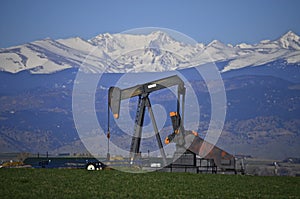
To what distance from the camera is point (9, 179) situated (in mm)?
38969

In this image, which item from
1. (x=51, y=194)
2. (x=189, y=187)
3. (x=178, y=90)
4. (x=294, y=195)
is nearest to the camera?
(x=51, y=194)

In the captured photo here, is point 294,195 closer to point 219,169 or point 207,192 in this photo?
point 207,192

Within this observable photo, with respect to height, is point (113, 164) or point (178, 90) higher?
point (178, 90)

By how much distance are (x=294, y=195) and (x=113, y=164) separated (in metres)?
22.2

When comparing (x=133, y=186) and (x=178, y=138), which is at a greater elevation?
(x=178, y=138)

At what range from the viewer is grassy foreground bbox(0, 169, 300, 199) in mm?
32562

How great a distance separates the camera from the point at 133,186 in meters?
37.5

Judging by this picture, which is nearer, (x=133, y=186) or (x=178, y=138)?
(x=133, y=186)

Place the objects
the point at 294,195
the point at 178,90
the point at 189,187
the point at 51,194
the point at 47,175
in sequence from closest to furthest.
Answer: the point at 51,194 < the point at 294,195 < the point at 189,187 < the point at 47,175 < the point at 178,90

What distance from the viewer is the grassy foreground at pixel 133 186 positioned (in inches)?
1282

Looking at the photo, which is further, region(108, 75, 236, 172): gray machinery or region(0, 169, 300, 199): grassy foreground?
region(108, 75, 236, 172): gray machinery

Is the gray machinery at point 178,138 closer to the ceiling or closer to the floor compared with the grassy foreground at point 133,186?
closer to the ceiling

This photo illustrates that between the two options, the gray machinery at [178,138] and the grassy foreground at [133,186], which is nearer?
the grassy foreground at [133,186]

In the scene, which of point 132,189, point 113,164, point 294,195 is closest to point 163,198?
point 132,189
